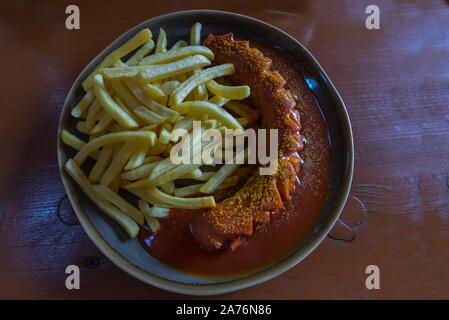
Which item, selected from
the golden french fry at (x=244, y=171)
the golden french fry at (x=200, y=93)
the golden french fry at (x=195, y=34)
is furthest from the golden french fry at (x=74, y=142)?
the golden french fry at (x=195, y=34)

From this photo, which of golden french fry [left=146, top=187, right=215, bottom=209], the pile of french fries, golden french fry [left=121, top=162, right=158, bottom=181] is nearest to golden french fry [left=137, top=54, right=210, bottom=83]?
the pile of french fries

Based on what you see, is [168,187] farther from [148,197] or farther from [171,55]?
[171,55]

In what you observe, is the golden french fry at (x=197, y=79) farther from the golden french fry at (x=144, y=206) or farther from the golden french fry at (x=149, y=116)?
the golden french fry at (x=144, y=206)

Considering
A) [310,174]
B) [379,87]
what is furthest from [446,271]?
[379,87]

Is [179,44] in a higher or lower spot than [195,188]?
higher

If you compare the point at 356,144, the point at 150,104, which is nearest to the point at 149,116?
the point at 150,104
